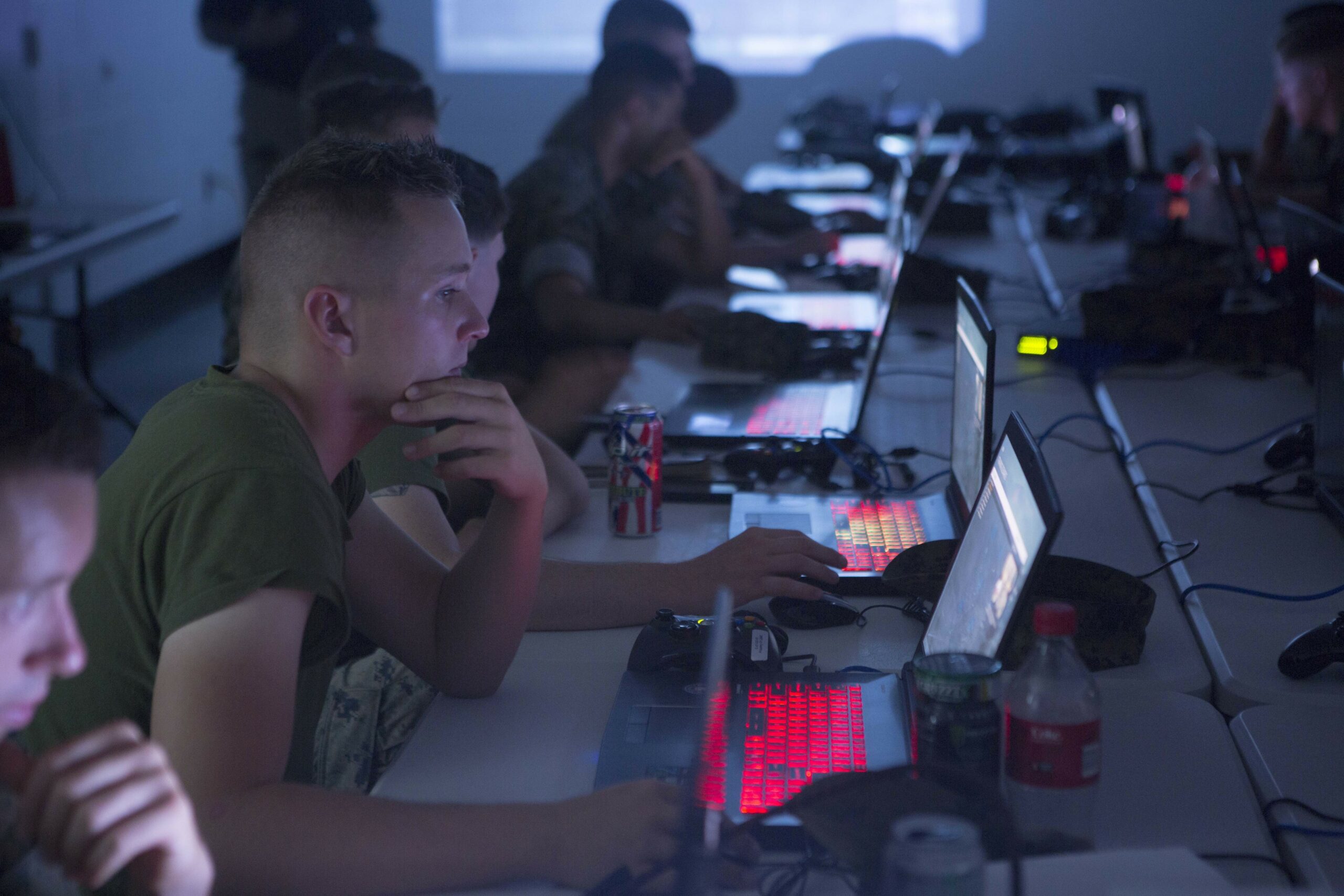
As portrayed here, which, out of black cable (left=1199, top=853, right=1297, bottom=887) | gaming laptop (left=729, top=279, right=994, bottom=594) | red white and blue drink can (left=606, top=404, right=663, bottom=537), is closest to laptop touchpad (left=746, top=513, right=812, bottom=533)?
gaming laptop (left=729, top=279, right=994, bottom=594)

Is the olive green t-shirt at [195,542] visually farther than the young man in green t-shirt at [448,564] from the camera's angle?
No

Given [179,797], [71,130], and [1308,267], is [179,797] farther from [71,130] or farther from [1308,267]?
[71,130]

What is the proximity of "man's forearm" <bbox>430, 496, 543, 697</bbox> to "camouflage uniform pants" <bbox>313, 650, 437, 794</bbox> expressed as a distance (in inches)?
4.9

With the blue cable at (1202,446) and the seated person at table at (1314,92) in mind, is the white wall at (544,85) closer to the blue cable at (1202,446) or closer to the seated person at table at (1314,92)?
the seated person at table at (1314,92)

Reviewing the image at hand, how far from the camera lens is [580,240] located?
9.92ft

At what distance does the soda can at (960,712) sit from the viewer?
101 centimetres

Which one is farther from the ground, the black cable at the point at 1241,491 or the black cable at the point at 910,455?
the black cable at the point at 1241,491

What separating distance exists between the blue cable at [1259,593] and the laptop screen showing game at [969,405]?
0.90 ft

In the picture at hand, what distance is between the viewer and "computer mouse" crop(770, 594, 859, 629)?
4.81 feet

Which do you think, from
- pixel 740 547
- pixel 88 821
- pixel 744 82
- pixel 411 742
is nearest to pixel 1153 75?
pixel 744 82

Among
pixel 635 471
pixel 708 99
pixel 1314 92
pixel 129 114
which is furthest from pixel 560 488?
pixel 129 114

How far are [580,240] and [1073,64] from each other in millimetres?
4971

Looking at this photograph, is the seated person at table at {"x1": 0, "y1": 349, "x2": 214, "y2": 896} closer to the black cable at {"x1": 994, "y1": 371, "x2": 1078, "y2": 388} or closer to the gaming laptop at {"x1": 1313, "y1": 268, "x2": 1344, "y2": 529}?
the gaming laptop at {"x1": 1313, "y1": 268, "x2": 1344, "y2": 529}

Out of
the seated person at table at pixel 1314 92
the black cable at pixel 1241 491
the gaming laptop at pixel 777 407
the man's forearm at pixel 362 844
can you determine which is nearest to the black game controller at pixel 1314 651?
the black cable at pixel 1241 491
